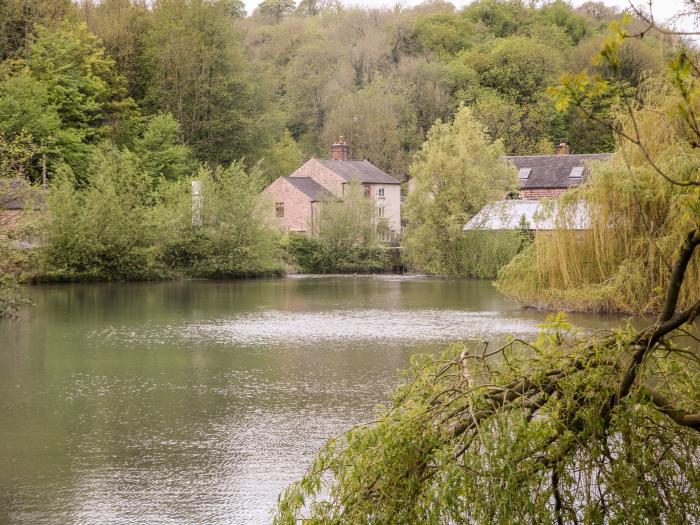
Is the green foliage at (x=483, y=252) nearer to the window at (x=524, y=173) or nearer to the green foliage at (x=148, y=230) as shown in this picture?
the green foliage at (x=148, y=230)

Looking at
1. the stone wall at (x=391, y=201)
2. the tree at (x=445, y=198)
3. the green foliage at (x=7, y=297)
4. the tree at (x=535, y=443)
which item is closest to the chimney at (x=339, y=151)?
the stone wall at (x=391, y=201)

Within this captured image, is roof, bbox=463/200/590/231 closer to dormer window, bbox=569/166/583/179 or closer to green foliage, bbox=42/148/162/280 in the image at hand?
dormer window, bbox=569/166/583/179

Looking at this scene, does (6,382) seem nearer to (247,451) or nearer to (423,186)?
(247,451)

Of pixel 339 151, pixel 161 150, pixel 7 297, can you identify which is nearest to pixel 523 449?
pixel 7 297

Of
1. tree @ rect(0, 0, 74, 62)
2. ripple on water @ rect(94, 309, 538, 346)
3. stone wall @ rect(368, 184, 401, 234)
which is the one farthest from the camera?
stone wall @ rect(368, 184, 401, 234)

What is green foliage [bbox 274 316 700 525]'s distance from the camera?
16.3 ft

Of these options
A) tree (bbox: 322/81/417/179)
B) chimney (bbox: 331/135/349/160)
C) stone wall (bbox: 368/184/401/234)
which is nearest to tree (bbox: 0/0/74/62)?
chimney (bbox: 331/135/349/160)

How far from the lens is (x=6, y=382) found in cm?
1568

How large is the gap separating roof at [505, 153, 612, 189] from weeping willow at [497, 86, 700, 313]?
1172 inches

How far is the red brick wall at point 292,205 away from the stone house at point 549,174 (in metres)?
13.4

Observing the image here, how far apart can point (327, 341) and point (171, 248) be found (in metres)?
26.8

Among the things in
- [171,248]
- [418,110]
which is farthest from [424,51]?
[171,248]

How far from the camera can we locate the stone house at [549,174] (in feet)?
183

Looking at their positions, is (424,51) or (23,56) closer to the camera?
(23,56)
